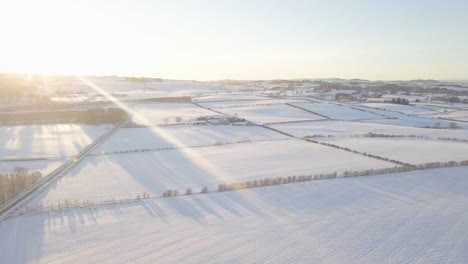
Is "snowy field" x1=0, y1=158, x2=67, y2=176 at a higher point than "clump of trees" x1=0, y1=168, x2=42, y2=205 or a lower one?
lower

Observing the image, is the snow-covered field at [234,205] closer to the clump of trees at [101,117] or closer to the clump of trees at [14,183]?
the clump of trees at [14,183]

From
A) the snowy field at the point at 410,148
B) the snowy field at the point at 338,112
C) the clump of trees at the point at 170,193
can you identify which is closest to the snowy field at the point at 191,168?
the clump of trees at the point at 170,193

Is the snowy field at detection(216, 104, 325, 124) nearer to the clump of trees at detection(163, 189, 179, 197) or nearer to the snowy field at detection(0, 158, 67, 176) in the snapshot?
the snowy field at detection(0, 158, 67, 176)

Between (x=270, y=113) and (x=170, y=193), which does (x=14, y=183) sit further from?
(x=270, y=113)

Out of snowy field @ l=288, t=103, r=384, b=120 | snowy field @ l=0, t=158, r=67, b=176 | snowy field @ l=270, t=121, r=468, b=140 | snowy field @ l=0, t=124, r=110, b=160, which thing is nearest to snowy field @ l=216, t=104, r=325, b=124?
snowy field @ l=288, t=103, r=384, b=120

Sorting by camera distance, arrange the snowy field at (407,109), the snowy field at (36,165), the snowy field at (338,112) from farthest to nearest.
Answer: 1. the snowy field at (407,109)
2. the snowy field at (338,112)
3. the snowy field at (36,165)
